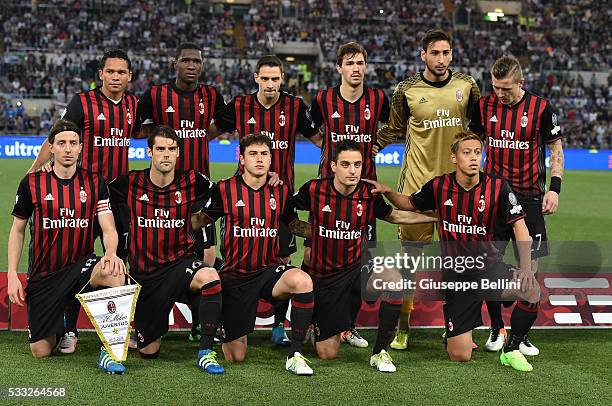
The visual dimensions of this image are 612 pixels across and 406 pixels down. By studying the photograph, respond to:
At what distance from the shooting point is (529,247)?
5020 mm

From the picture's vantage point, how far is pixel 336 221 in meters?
5.18

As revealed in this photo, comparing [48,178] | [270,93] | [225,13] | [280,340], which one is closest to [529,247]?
[280,340]

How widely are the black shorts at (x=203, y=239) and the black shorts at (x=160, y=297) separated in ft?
1.73

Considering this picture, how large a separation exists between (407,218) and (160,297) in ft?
5.46

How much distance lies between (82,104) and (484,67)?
89.1ft

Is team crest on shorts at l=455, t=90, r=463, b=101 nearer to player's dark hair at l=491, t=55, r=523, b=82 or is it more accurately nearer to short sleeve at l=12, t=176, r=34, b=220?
player's dark hair at l=491, t=55, r=523, b=82

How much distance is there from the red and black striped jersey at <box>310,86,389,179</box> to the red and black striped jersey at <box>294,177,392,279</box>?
519 millimetres

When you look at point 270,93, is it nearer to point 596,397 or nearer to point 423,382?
point 423,382

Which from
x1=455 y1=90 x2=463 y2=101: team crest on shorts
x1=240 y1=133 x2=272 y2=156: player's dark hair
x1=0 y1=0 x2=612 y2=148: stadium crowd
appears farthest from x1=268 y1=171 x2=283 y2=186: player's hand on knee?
x1=0 y1=0 x2=612 y2=148: stadium crowd

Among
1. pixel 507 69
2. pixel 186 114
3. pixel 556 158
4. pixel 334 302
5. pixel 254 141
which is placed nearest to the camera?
pixel 254 141

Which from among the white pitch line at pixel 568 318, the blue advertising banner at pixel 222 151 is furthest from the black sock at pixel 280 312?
the blue advertising banner at pixel 222 151

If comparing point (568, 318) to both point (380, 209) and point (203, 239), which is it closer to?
point (380, 209)

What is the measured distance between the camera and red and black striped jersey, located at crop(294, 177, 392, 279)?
17.0 feet

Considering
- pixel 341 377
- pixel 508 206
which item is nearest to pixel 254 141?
pixel 341 377
